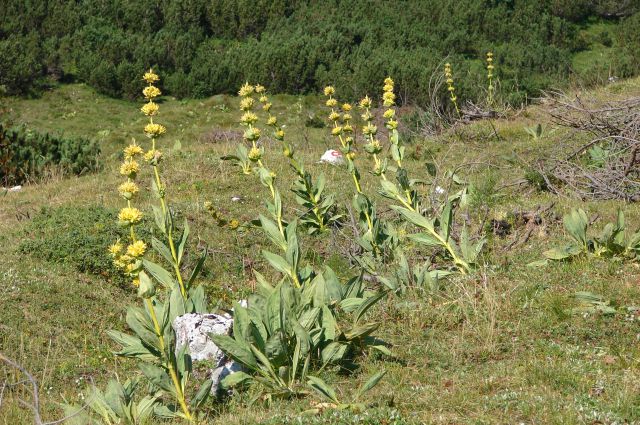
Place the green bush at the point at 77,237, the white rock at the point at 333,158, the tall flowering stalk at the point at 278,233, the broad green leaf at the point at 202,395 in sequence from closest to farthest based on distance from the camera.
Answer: the broad green leaf at the point at 202,395 < the tall flowering stalk at the point at 278,233 < the green bush at the point at 77,237 < the white rock at the point at 333,158

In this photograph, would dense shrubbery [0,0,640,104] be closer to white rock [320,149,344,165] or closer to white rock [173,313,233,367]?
white rock [320,149,344,165]

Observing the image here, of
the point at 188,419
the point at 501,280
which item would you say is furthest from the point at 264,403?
the point at 501,280

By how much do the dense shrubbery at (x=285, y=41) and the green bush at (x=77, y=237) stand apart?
20.4 metres

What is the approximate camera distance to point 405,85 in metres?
29.5

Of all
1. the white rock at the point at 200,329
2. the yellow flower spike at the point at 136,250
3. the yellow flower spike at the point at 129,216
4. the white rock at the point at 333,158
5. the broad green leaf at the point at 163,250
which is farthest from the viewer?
the white rock at the point at 333,158

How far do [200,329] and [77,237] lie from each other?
3.76m

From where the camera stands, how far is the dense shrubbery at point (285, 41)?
110 ft

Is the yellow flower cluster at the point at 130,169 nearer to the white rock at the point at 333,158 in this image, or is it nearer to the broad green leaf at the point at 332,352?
the broad green leaf at the point at 332,352

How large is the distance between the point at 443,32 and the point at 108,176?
2712 centimetres

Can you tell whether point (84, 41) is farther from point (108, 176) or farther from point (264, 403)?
point (264, 403)

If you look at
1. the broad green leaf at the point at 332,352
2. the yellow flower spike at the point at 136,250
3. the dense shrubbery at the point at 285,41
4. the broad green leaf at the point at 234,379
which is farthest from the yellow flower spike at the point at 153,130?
the dense shrubbery at the point at 285,41

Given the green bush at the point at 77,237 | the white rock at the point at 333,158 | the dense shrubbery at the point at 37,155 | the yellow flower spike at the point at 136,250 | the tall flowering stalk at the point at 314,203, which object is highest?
the yellow flower spike at the point at 136,250

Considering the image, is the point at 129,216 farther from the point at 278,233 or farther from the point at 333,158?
the point at 333,158

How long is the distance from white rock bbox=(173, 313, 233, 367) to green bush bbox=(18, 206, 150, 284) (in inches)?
112
